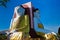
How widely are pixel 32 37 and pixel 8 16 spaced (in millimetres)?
405

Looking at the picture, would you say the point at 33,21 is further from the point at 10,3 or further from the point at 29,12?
the point at 10,3

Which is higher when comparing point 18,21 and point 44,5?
point 44,5

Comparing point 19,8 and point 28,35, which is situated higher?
point 19,8

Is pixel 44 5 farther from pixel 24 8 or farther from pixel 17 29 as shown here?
pixel 17 29

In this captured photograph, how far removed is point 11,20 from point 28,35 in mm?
301

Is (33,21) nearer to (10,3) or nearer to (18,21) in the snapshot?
(18,21)

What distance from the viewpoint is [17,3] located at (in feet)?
8.94

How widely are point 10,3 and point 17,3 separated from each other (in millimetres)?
88

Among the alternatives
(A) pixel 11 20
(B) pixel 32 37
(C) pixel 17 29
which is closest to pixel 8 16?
(A) pixel 11 20

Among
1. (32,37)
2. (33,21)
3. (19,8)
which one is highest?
(19,8)

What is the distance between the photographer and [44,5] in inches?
107

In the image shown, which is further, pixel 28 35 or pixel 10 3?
pixel 10 3

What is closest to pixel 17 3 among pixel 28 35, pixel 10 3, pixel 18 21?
pixel 10 3

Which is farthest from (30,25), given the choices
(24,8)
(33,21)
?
(24,8)
